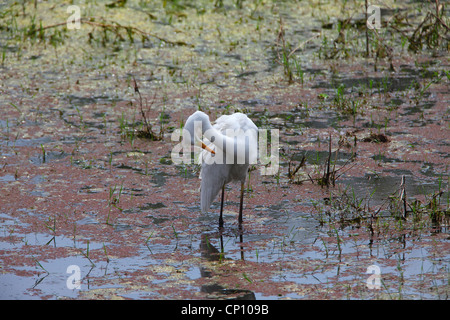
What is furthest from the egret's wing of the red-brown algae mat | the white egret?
the red-brown algae mat

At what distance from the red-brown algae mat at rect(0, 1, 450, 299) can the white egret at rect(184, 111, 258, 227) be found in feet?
0.97

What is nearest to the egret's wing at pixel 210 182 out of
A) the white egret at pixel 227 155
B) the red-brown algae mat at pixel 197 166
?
the white egret at pixel 227 155

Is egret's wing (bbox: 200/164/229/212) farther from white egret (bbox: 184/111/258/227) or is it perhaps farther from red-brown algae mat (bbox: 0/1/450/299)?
red-brown algae mat (bbox: 0/1/450/299)

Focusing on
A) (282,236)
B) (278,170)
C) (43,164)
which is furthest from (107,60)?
(282,236)

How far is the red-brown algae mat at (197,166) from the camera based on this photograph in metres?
4.01

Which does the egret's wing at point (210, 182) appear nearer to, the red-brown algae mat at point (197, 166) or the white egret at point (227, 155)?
the white egret at point (227, 155)

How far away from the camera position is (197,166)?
593 centimetres

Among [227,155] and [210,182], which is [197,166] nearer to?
[210,182]

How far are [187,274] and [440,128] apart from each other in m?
3.54

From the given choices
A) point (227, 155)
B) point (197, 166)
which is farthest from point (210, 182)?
point (197, 166)

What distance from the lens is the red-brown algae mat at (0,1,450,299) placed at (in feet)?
13.1

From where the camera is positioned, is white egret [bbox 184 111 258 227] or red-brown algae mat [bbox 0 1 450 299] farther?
white egret [bbox 184 111 258 227]

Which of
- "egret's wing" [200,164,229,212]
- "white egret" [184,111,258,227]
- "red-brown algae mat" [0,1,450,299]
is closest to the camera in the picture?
"red-brown algae mat" [0,1,450,299]

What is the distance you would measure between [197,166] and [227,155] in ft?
4.73
